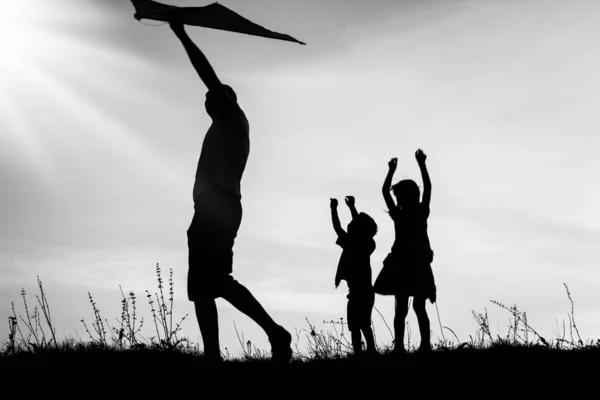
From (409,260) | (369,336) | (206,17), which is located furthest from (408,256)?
(206,17)

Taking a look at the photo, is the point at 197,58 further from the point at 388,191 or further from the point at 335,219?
the point at 335,219

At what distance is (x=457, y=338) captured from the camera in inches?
300

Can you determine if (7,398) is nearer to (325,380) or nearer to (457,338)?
(325,380)

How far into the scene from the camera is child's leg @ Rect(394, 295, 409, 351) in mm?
7184

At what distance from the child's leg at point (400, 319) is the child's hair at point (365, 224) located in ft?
4.45

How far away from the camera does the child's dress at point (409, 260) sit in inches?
292

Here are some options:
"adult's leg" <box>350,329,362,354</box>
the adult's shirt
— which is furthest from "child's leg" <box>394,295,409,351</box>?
the adult's shirt

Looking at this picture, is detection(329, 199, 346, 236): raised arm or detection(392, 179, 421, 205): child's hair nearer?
detection(392, 179, 421, 205): child's hair

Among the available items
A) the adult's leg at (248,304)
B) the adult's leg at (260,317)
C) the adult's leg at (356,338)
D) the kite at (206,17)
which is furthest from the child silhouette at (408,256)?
the kite at (206,17)

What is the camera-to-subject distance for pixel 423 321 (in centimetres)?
726

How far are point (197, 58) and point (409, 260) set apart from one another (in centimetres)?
309

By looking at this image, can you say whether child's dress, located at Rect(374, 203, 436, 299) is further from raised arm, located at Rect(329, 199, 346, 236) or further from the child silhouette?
raised arm, located at Rect(329, 199, 346, 236)

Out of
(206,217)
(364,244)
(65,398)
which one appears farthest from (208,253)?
(364,244)

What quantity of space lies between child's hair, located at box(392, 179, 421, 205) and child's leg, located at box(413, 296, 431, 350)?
3.49ft
